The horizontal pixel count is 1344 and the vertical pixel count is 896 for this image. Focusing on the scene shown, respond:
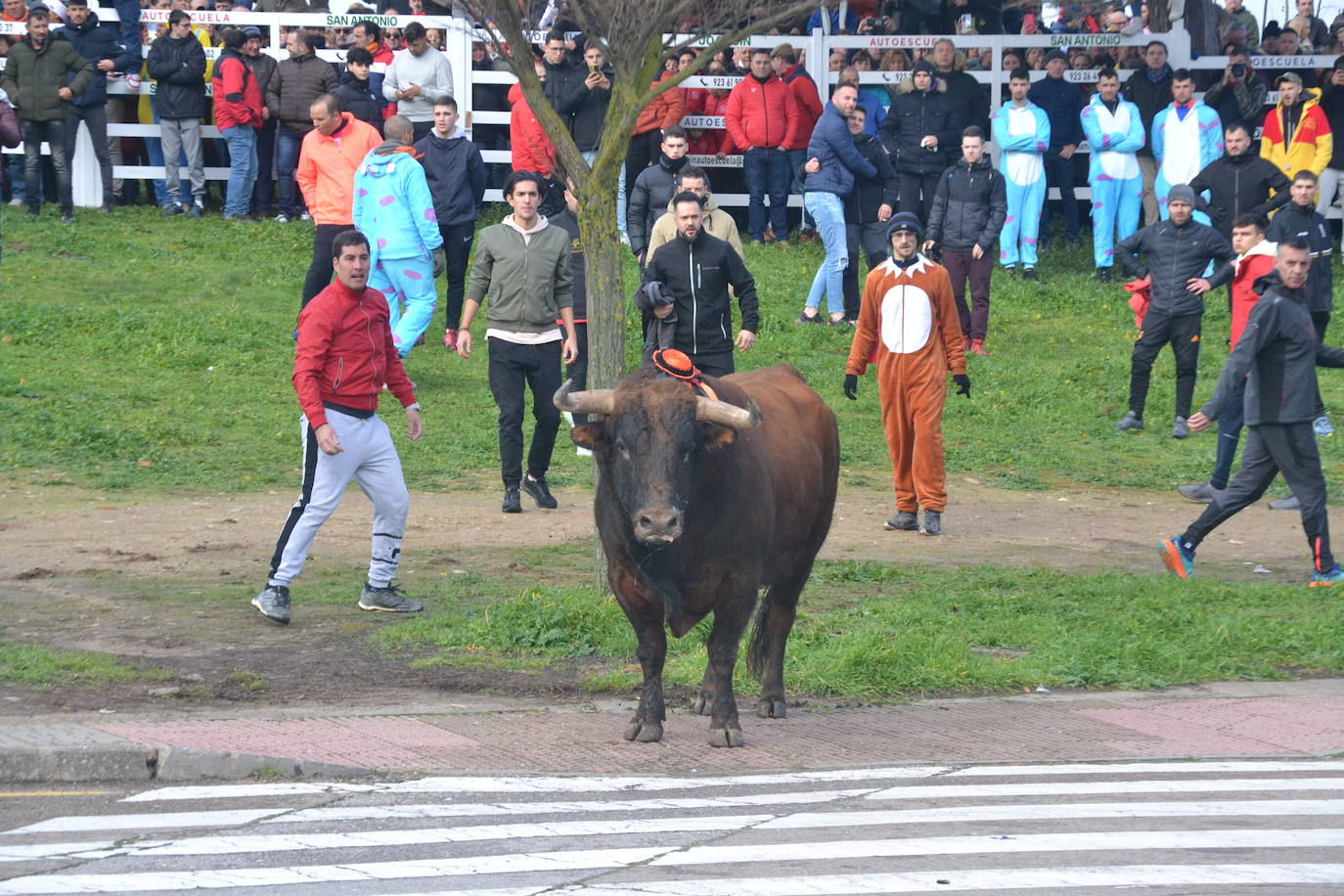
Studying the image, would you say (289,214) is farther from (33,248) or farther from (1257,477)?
(1257,477)

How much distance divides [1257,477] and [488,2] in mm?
5804

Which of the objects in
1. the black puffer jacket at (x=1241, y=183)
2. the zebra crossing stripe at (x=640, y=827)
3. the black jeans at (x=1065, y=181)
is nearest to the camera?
the zebra crossing stripe at (x=640, y=827)

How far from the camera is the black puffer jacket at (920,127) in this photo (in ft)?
67.4

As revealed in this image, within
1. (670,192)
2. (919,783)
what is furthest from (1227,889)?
(670,192)

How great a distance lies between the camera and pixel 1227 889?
562 cm

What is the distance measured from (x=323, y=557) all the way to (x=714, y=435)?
187 inches

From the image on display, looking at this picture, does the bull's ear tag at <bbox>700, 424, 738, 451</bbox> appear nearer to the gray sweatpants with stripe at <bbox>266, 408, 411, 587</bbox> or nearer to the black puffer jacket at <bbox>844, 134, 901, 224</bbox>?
the gray sweatpants with stripe at <bbox>266, 408, 411, 587</bbox>

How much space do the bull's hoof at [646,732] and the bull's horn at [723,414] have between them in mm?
1437

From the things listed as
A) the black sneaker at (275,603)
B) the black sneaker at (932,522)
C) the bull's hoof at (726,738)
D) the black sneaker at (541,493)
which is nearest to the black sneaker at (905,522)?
the black sneaker at (932,522)

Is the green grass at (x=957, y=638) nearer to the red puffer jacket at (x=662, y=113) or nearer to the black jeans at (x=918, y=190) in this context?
the black jeans at (x=918, y=190)

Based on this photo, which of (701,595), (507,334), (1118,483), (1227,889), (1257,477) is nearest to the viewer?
(1227,889)

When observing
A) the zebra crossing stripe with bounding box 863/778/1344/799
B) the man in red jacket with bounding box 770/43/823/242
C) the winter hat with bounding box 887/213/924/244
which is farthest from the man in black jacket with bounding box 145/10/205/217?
the zebra crossing stripe with bounding box 863/778/1344/799

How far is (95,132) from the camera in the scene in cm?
2114

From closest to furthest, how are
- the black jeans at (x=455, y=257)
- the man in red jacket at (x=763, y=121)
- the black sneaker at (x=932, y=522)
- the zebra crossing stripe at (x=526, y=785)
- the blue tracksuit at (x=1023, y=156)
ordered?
the zebra crossing stripe at (x=526, y=785) → the black sneaker at (x=932, y=522) → the black jeans at (x=455, y=257) → the blue tracksuit at (x=1023, y=156) → the man in red jacket at (x=763, y=121)
